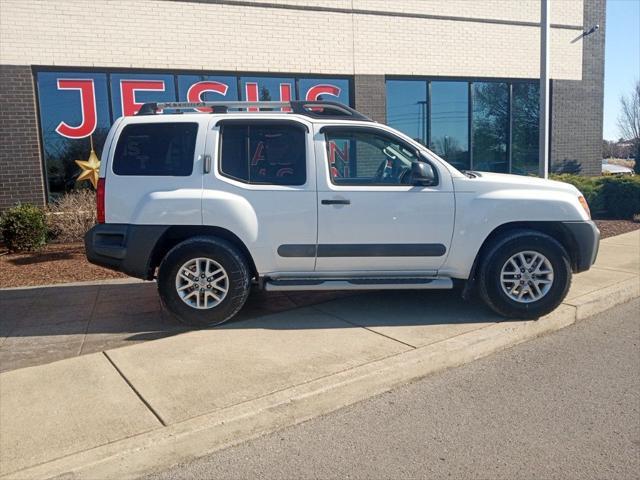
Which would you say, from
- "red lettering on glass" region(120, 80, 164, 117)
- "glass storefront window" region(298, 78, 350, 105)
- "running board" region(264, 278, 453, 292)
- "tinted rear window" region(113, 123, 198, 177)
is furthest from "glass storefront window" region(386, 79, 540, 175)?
"tinted rear window" region(113, 123, 198, 177)

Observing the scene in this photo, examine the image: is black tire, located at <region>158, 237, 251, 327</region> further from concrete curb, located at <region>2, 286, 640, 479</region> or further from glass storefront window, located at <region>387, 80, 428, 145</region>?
glass storefront window, located at <region>387, 80, 428, 145</region>

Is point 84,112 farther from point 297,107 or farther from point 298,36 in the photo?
point 297,107

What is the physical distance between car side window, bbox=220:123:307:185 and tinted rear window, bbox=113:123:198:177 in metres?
0.33

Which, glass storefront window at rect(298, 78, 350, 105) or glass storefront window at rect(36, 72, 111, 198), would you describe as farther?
glass storefront window at rect(298, 78, 350, 105)

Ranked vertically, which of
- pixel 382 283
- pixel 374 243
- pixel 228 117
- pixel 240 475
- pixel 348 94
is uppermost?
pixel 348 94

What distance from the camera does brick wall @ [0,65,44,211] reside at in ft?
35.0

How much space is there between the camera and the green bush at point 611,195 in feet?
41.0

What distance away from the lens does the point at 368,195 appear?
212 inches

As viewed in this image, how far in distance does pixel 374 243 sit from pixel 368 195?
46 cm

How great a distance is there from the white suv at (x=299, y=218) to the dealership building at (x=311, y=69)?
649 centimetres

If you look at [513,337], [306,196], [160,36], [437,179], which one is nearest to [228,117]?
[306,196]

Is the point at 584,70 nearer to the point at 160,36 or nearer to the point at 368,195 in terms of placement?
the point at 160,36

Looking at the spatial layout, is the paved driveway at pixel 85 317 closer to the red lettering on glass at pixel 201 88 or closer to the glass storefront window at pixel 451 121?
the red lettering on glass at pixel 201 88

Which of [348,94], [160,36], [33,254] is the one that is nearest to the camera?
[33,254]
